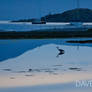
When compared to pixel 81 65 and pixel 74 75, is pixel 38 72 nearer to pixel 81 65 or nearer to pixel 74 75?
pixel 74 75

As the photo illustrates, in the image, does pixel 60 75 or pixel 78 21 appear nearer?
pixel 60 75

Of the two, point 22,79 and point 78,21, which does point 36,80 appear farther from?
point 78,21

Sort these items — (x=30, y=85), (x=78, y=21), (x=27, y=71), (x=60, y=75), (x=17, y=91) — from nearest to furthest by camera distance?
(x=17, y=91), (x=30, y=85), (x=60, y=75), (x=27, y=71), (x=78, y=21)

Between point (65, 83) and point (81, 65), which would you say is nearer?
point (65, 83)

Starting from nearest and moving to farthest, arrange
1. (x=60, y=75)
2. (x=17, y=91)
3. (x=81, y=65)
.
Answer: (x=17, y=91) < (x=60, y=75) < (x=81, y=65)

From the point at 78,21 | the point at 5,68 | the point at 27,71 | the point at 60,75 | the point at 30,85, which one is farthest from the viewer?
the point at 78,21

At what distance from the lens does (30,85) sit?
5797mm

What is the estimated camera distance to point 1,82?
6125 mm

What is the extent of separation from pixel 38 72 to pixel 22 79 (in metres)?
0.80

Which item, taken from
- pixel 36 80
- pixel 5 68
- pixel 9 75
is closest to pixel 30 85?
pixel 36 80

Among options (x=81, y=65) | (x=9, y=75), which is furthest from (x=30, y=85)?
(x=81, y=65)

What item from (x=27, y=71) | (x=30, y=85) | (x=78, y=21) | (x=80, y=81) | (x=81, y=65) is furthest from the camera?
(x=78, y=21)

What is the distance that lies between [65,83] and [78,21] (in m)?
32.0

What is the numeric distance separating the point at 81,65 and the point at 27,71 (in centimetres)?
175
